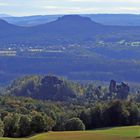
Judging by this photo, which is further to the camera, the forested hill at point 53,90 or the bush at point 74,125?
the forested hill at point 53,90

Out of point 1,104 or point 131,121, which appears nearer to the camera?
point 131,121

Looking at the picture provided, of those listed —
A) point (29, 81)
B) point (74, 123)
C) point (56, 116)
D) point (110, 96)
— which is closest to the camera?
point (74, 123)

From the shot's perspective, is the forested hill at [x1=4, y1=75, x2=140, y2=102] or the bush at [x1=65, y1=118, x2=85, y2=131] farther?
the forested hill at [x1=4, y1=75, x2=140, y2=102]

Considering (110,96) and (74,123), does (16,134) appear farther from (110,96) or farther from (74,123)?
(110,96)

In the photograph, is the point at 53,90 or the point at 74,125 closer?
the point at 74,125

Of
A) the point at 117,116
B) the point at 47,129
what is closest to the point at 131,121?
the point at 117,116

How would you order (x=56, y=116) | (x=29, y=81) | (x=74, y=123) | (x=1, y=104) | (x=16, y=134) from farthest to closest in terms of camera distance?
(x=29, y=81) → (x=1, y=104) → (x=56, y=116) → (x=74, y=123) → (x=16, y=134)

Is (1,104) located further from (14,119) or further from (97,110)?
(14,119)

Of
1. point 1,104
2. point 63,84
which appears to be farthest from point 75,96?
point 1,104

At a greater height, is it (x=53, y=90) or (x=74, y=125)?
(x=53, y=90)
